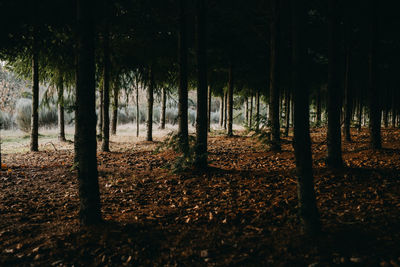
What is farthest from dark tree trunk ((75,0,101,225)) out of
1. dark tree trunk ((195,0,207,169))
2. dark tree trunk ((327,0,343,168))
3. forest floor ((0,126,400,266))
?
dark tree trunk ((327,0,343,168))

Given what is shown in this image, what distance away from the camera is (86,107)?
3451 millimetres

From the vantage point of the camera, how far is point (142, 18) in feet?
34.6

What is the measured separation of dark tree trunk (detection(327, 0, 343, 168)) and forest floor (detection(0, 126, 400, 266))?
0.43 metres

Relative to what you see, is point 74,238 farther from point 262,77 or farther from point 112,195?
point 262,77

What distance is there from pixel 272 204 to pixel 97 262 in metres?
2.94

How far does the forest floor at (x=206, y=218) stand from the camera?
2.93 m

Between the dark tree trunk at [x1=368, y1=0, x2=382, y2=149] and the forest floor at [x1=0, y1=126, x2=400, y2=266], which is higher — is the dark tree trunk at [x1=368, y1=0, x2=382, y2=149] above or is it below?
above

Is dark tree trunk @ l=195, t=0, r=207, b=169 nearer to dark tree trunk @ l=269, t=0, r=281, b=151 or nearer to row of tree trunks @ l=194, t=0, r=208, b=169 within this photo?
row of tree trunks @ l=194, t=0, r=208, b=169

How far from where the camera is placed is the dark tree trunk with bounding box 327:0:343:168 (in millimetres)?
6254

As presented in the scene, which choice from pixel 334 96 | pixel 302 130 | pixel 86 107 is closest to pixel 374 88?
pixel 334 96

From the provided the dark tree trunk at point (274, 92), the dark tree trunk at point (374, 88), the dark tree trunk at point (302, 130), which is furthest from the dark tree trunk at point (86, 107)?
the dark tree trunk at point (374, 88)

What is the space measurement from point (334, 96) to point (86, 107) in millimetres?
5649

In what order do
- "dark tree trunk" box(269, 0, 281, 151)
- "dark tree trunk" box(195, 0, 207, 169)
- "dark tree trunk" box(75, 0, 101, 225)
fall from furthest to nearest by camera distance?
"dark tree trunk" box(269, 0, 281, 151)
"dark tree trunk" box(195, 0, 207, 169)
"dark tree trunk" box(75, 0, 101, 225)

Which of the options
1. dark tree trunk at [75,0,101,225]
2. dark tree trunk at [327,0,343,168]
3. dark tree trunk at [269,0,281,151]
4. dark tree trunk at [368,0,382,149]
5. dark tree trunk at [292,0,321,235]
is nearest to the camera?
dark tree trunk at [292,0,321,235]
